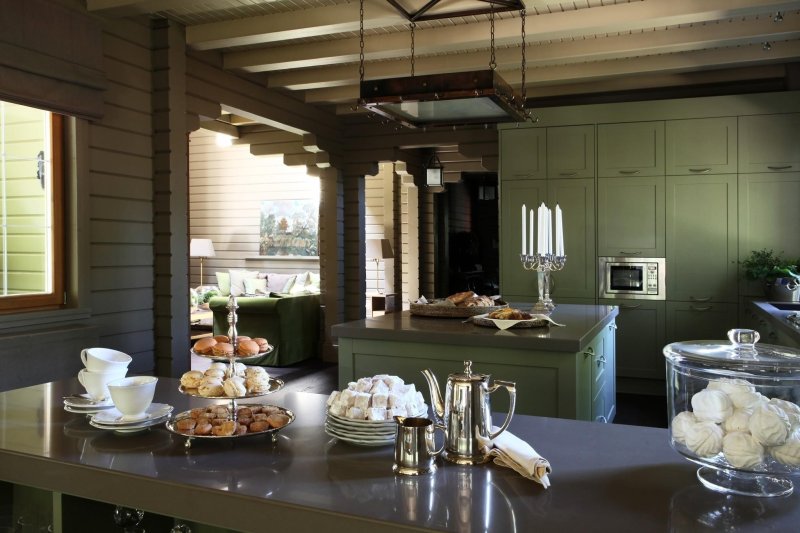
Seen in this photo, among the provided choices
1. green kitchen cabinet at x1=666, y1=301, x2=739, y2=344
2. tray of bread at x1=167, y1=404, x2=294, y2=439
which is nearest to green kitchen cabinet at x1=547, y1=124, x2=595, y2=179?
green kitchen cabinet at x1=666, y1=301, x2=739, y2=344

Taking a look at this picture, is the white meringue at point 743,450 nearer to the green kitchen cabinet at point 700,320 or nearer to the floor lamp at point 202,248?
the green kitchen cabinet at point 700,320

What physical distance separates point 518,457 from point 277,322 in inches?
236

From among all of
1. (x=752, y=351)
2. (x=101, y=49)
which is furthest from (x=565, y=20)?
(x=752, y=351)

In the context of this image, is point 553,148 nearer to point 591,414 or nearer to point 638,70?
Result: point 638,70

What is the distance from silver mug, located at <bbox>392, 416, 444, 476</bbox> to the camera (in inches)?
50.9

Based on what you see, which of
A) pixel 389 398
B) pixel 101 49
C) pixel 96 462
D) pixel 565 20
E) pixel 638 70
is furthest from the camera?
pixel 638 70

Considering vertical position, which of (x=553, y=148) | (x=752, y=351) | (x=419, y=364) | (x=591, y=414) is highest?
(x=553, y=148)

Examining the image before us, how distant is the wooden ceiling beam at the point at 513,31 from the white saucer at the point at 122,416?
3.37 meters

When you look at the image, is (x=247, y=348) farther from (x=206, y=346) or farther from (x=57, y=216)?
(x=57, y=216)

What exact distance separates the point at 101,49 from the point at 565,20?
3073mm

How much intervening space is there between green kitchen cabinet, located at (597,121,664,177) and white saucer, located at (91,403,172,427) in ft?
16.1

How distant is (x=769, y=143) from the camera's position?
5277mm

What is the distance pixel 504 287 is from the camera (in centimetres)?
611

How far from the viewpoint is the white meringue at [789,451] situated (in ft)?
3.45
